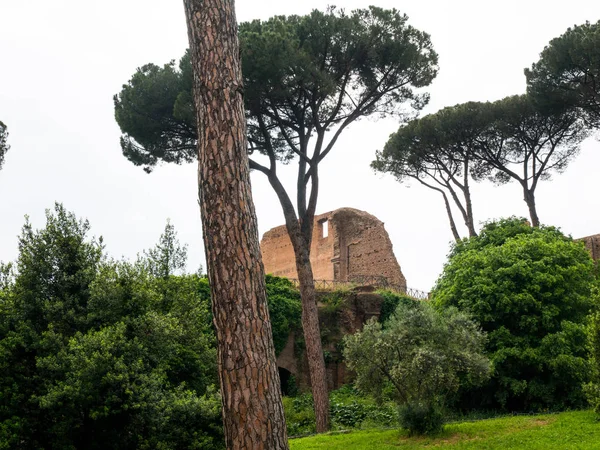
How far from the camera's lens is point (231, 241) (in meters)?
5.14

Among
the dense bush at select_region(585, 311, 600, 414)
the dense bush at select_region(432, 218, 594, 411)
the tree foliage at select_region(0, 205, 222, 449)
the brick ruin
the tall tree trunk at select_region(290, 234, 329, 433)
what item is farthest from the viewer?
the brick ruin

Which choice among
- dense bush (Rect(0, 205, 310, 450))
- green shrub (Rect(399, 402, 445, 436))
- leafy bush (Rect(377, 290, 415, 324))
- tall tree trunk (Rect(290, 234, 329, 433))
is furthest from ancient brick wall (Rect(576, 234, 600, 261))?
dense bush (Rect(0, 205, 310, 450))

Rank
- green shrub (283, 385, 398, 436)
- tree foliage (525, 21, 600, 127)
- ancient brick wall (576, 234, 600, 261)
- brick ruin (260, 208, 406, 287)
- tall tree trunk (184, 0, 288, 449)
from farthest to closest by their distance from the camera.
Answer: brick ruin (260, 208, 406, 287) < ancient brick wall (576, 234, 600, 261) < tree foliage (525, 21, 600, 127) < green shrub (283, 385, 398, 436) < tall tree trunk (184, 0, 288, 449)

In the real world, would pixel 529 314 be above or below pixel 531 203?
below

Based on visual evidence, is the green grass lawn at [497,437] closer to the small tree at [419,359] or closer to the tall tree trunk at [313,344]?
the small tree at [419,359]

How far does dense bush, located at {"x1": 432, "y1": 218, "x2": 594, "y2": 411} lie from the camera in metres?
14.2

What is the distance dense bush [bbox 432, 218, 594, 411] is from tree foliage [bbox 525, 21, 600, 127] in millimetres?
4690

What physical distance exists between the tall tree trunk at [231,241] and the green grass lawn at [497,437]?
7047mm

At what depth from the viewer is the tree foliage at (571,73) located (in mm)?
18078

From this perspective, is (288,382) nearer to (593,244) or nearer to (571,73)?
(571,73)

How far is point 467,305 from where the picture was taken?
608 inches

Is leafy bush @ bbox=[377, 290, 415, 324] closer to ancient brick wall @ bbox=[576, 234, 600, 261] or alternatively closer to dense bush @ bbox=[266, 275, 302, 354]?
dense bush @ bbox=[266, 275, 302, 354]

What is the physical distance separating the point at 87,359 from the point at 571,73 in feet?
51.3

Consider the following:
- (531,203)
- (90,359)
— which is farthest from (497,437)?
(531,203)
